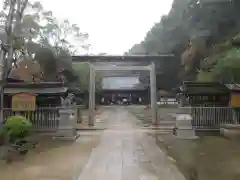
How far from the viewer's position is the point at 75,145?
13750 mm

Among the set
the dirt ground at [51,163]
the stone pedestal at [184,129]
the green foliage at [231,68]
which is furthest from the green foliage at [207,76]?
the dirt ground at [51,163]

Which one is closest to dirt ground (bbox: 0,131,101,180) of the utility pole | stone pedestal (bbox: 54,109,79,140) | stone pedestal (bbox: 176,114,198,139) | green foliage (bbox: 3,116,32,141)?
green foliage (bbox: 3,116,32,141)

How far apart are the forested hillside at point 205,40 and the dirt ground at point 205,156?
32.1ft

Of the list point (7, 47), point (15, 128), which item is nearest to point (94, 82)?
point (7, 47)

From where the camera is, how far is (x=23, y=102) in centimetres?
1759

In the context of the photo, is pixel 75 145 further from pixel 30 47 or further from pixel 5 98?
pixel 30 47

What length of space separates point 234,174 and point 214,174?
0.46 m

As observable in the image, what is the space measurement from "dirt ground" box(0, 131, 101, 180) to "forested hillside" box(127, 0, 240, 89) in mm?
13002

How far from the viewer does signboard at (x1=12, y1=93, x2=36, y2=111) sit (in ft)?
57.6

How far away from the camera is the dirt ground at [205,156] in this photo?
830 cm

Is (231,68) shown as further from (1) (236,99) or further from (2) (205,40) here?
(2) (205,40)

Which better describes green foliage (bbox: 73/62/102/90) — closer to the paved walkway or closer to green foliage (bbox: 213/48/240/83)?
green foliage (bbox: 213/48/240/83)

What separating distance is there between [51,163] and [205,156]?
4494 millimetres

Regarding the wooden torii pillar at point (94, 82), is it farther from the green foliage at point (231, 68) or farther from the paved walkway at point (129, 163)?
the paved walkway at point (129, 163)
